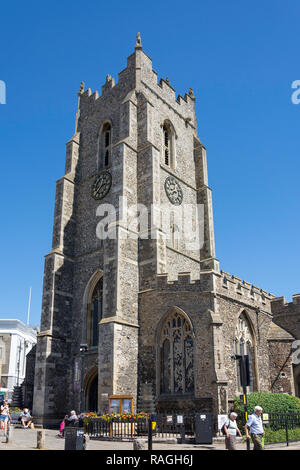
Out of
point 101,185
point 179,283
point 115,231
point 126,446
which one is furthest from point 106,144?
point 126,446

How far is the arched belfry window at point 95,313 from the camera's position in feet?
79.4

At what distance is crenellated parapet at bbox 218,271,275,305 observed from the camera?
65.1 feet

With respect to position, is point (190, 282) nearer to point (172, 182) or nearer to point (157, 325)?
point (157, 325)

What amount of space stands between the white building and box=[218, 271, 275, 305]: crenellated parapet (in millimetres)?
37477

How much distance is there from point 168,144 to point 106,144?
4.31 meters

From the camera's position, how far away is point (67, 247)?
26.9 metres

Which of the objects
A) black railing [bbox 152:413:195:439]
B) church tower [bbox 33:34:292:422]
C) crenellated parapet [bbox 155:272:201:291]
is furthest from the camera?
crenellated parapet [bbox 155:272:201:291]

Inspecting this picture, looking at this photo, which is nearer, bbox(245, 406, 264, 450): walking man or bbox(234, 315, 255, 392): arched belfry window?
bbox(245, 406, 264, 450): walking man

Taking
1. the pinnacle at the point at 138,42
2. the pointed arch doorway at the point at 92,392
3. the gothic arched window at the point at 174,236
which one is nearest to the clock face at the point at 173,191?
the gothic arched window at the point at 174,236

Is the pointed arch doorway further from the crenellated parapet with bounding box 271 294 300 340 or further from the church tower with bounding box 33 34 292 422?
the crenellated parapet with bounding box 271 294 300 340

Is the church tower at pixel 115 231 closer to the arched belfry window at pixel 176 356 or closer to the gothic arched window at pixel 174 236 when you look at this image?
the gothic arched window at pixel 174 236

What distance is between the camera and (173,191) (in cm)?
2745

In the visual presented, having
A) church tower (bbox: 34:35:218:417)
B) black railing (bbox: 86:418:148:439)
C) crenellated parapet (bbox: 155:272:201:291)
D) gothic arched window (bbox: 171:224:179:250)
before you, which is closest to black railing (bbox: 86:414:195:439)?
black railing (bbox: 86:418:148:439)

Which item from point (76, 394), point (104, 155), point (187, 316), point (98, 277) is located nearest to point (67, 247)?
point (98, 277)
